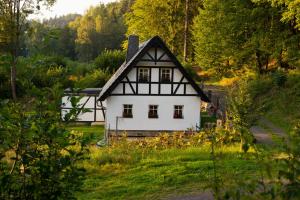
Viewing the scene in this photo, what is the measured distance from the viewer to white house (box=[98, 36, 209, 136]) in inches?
955

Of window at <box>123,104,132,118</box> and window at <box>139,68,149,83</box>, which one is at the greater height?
window at <box>139,68,149,83</box>

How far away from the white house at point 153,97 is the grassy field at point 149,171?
7.66 m

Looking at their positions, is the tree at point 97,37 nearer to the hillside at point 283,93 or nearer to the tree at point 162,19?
the tree at point 162,19

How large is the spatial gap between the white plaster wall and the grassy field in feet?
25.0

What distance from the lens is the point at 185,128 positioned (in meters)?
24.8

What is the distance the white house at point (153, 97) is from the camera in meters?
24.2

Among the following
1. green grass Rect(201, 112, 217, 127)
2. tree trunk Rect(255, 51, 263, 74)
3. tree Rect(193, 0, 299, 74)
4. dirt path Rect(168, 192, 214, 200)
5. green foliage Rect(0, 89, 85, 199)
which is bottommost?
dirt path Rect(168, 192, 214, 200)

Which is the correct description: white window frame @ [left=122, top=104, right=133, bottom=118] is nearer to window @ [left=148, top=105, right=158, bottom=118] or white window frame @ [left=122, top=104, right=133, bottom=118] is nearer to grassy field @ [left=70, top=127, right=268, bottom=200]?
window @ [left=148, top=105, right=158, bottom=118]

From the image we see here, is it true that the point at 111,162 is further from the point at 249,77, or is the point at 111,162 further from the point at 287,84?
the point at 249,77

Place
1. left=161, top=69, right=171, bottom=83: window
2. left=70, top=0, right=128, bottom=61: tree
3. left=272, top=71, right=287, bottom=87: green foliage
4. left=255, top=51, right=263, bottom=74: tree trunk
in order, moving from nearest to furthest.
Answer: left=161, top=69, right=171, bottom=83: window
left=272, top=71, right=287, bottom=87: green foliage
left=255, top=51, right=263, bottom=74: tree trunk
left=70, top=0, right=128, bottom=61: tree

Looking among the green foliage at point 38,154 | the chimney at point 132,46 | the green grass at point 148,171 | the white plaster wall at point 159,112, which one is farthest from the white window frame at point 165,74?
the green foliage at point 38,154

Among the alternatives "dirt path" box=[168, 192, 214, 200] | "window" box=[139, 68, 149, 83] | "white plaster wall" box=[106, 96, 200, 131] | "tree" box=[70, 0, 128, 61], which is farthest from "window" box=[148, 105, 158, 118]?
"tree" box=[70, 0, 128, 61]

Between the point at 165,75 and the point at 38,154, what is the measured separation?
2123 cm

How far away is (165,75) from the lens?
24891mm
